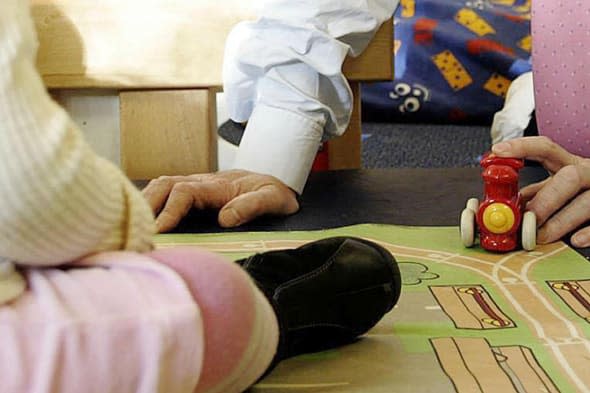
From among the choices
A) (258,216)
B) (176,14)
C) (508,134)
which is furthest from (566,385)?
(508,134)

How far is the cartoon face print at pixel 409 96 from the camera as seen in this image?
1.79 m

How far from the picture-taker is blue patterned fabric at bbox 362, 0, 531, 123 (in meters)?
1.78

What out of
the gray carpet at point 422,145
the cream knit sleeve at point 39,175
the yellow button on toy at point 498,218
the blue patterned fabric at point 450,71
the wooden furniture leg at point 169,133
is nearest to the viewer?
the cream knit sleeve at point 39,175

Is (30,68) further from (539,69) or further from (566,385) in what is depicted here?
(539,69)

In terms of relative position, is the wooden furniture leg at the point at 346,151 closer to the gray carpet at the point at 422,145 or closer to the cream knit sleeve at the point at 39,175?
the gray carpet at the point at 422,145

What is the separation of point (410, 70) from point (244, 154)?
873 millimetres

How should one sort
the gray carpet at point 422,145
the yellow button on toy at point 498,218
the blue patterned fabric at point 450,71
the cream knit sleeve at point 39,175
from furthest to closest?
the blue patterned fabric at point 450,71 → the gray carpet at point 422,145 → the yellow button on toy at point 498,218 → the cream knit sleeve at point 39,175

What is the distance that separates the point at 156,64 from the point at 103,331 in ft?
2.76

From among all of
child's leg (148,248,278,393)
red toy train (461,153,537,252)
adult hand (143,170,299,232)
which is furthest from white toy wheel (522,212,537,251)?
child's leg (148,248,278,393)

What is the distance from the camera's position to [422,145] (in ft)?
5.36

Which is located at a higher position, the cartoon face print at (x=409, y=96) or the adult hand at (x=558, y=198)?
the adult hand at (x=558, y=198)

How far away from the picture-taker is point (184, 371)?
0.39m

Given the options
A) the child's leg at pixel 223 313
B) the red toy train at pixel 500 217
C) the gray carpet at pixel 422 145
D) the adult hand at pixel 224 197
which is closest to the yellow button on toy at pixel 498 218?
the red toy train at pixel 500 217

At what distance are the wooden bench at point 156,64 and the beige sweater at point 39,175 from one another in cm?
76
